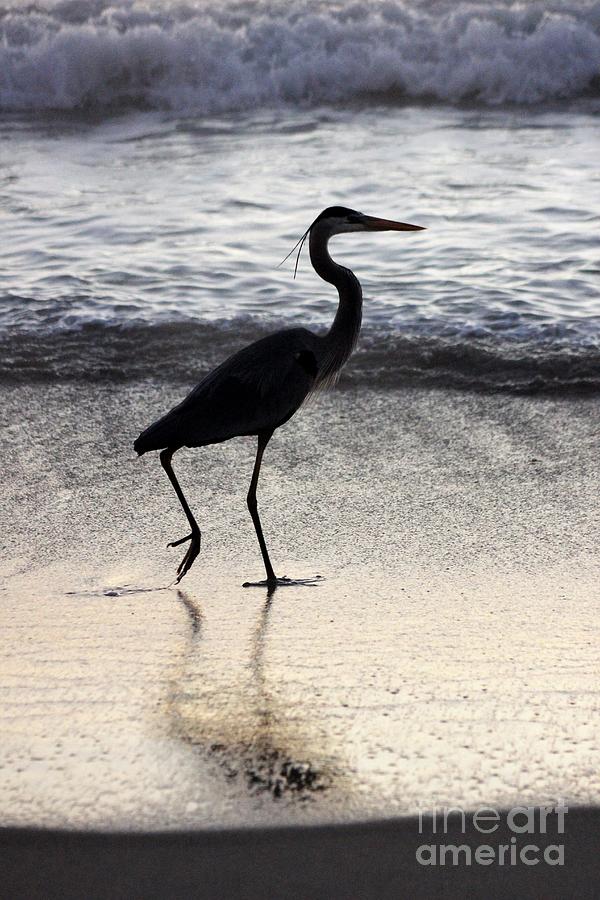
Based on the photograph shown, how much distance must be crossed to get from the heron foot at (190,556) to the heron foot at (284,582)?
18cm

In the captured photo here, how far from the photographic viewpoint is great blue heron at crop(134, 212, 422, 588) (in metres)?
3.65

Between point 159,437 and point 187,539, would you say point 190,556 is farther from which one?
point 159,437

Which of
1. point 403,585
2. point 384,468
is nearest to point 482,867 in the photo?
point 403,585

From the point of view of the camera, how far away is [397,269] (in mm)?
7109

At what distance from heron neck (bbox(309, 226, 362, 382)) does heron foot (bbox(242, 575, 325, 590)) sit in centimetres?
89

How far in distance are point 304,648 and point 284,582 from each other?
0.48 metres

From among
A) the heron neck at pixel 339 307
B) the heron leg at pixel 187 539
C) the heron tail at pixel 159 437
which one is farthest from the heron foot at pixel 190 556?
the heron neck at pixel 339 307

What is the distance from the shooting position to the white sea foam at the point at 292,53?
12812mm

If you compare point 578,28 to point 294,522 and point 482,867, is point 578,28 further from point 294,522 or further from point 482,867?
point 482,867

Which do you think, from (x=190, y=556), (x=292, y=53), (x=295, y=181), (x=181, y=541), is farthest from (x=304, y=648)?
(x=292, y=53)

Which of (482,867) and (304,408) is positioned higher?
(482,867)

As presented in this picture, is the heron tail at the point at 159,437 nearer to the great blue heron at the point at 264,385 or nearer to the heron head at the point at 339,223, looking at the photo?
the great blue heron at the point at 264,385

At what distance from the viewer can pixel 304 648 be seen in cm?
304

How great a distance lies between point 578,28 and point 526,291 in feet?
26.0
